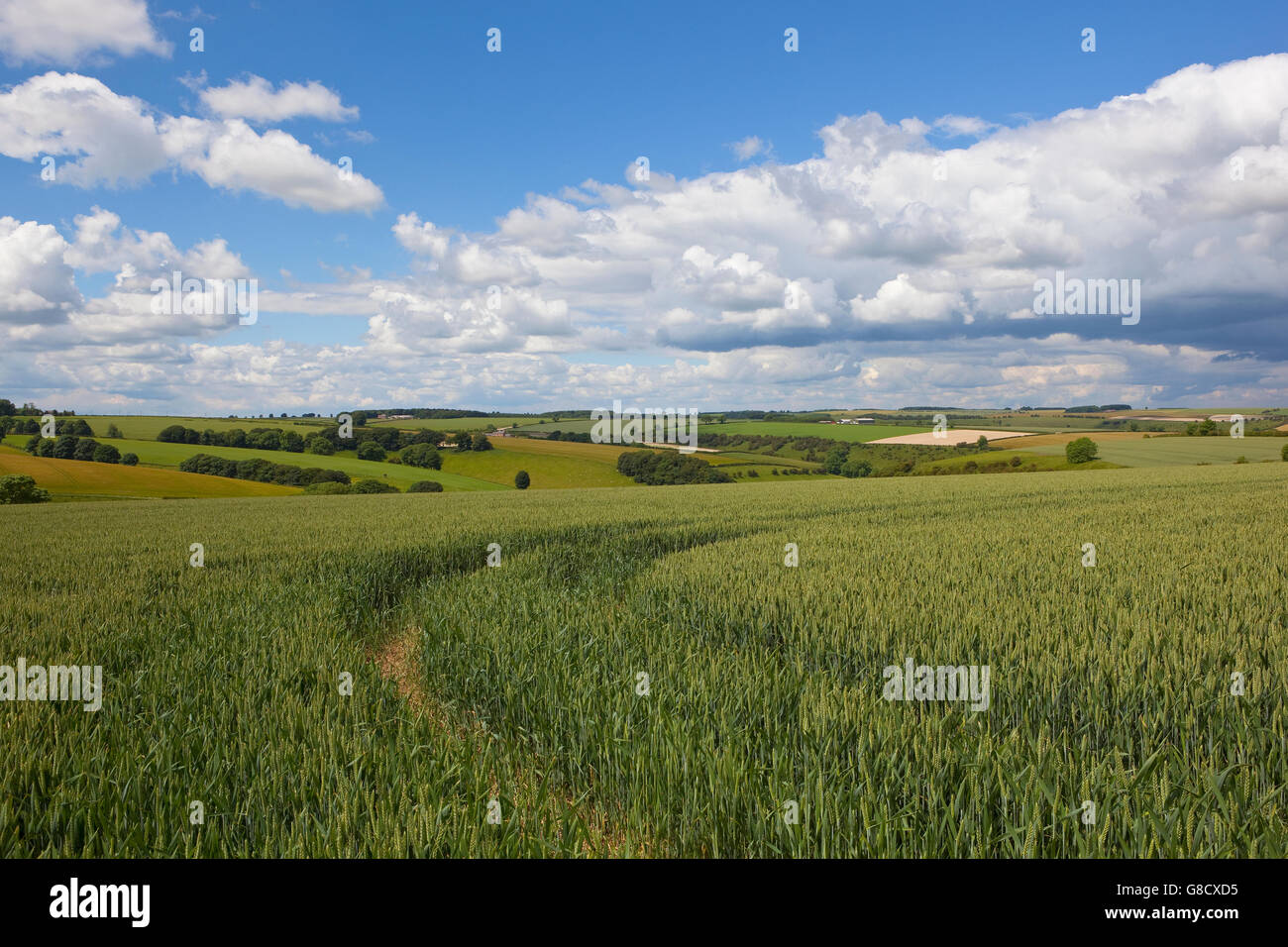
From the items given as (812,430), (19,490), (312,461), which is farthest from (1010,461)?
(19,490)

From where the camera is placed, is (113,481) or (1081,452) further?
(1081,452)

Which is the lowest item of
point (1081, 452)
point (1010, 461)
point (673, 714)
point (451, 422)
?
point (673, 714)

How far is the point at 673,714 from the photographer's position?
4.50 meters

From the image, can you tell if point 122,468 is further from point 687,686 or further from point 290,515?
point 687,686

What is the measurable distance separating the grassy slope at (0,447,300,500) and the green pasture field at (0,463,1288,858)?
49534 millimetres

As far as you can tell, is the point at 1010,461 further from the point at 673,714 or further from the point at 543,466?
the point at 673,714

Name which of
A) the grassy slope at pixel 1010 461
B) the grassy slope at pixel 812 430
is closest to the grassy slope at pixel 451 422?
the grassy slope at pixel 812 430

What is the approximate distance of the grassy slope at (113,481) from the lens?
50.1 m

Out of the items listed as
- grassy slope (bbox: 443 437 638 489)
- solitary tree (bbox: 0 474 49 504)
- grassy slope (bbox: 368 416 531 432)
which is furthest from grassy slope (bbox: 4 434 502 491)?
grassy slope (bbox: 368 416 531 432)

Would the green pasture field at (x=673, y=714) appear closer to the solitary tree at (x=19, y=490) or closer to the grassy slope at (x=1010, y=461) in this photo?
the solitary tree at (x=19, y=490)

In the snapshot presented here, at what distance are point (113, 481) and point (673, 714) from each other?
65664mm

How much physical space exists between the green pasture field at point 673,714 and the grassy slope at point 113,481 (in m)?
49.5

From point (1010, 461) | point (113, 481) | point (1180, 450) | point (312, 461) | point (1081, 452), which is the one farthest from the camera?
point (312, 461)

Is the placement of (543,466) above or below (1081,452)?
below
